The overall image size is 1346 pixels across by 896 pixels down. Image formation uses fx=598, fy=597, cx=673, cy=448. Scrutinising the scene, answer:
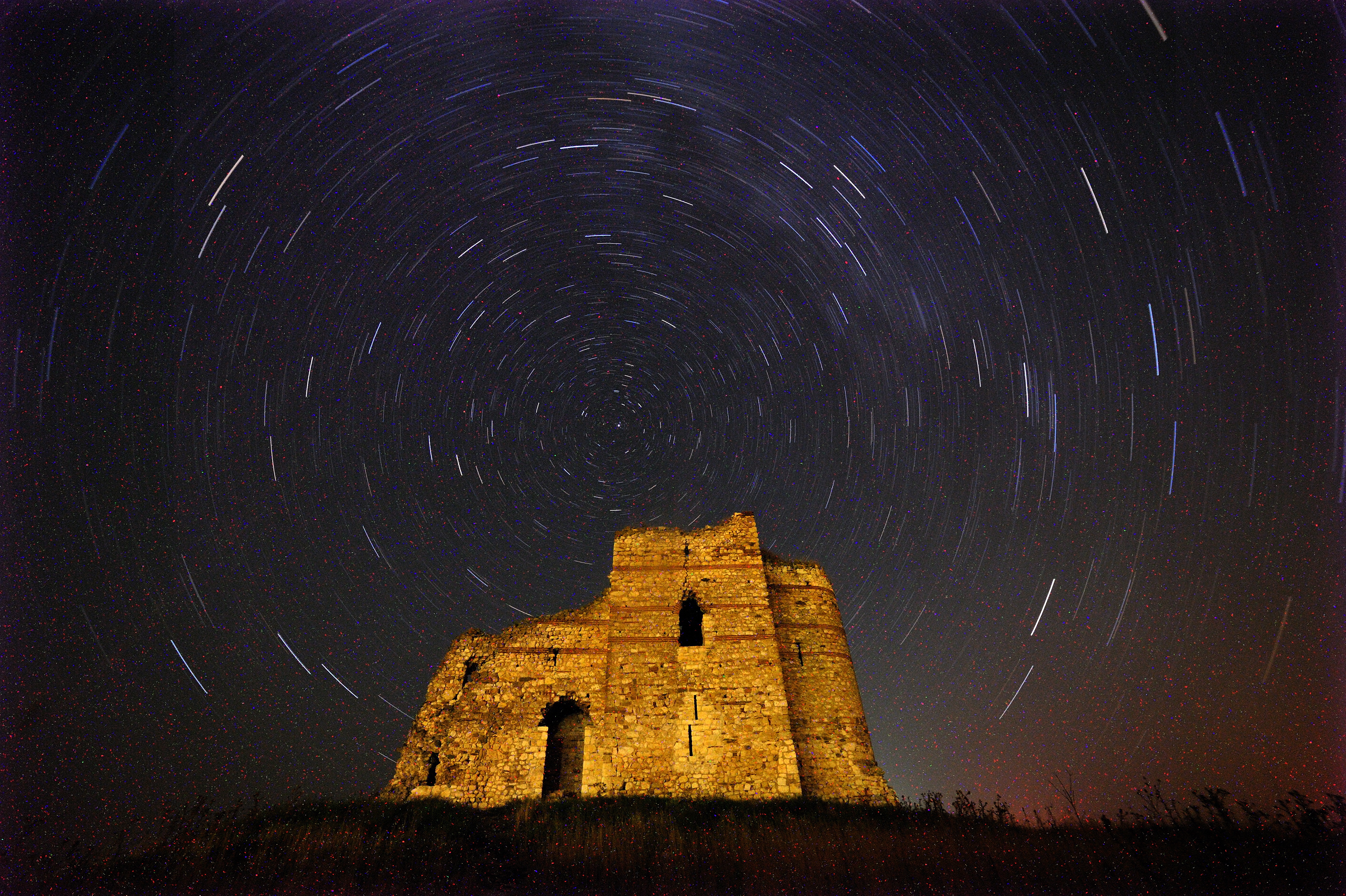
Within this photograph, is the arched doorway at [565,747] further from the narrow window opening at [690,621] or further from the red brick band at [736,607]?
the red brick band at [736,607]

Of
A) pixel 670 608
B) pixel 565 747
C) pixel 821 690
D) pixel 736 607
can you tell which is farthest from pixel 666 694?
pixel 821 690

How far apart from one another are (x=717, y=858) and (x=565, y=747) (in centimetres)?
753

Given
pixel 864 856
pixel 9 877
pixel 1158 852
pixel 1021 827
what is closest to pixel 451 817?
pixel 9 877

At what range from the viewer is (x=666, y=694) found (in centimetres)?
1446

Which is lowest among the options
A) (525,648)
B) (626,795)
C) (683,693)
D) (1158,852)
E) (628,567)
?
(1158,852)

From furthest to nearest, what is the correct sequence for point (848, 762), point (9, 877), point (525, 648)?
point (525, 648) < point (848, 762) < point (9, 877)

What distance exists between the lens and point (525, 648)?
16.5 m

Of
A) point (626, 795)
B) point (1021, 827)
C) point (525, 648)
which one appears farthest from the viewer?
point (525, 648)

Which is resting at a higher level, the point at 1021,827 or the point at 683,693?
the point at 683,693

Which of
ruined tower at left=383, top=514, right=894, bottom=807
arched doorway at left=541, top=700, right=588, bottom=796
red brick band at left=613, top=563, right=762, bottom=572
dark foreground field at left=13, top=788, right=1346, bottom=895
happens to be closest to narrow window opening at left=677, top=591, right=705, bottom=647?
ruined tower at left=383, top=514, right=894, bottom=807

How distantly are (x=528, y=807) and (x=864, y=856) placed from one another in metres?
7.23

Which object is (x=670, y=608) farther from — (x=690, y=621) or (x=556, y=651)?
(x=556, y=651)

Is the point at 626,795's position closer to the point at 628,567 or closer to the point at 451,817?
the point at 451,817

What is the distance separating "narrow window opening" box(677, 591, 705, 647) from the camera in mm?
15883
